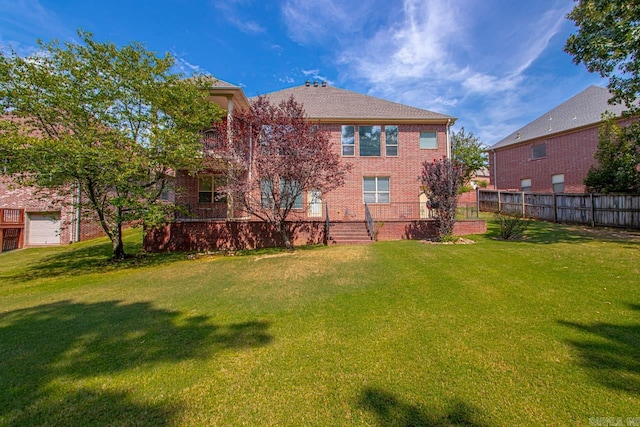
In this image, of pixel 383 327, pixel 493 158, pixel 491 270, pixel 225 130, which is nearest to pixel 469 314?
pixel 383 327

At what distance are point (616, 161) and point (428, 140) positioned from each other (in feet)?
28.7

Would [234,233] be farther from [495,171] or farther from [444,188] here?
[495,171]

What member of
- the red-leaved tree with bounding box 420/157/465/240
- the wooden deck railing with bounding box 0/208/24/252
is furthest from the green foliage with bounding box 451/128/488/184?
the wooden deck railing with bounding box 0/208/24/252

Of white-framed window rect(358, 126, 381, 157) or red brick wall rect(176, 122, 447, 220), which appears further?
white-framed window rect(358, 126, 381, 157)

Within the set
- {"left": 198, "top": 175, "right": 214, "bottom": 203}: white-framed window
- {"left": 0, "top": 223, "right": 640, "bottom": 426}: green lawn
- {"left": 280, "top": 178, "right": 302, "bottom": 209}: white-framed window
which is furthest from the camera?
{"left": 198, "top": 175, "right": 214, "bottom": 203}: white-framed window

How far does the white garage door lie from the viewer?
16359 mm

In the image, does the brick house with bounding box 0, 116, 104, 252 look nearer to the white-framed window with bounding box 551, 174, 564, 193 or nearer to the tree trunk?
the tree trunk

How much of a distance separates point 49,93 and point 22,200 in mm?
11902

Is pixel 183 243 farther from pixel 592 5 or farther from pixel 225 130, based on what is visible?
pixel 592 5

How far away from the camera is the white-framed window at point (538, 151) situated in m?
22.2

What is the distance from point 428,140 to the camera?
16.2m

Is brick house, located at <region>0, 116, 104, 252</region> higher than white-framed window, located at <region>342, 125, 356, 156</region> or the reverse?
the reverse

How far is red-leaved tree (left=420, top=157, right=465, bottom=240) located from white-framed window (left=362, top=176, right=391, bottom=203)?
4.45 m

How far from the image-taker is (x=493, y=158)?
26.8 m
